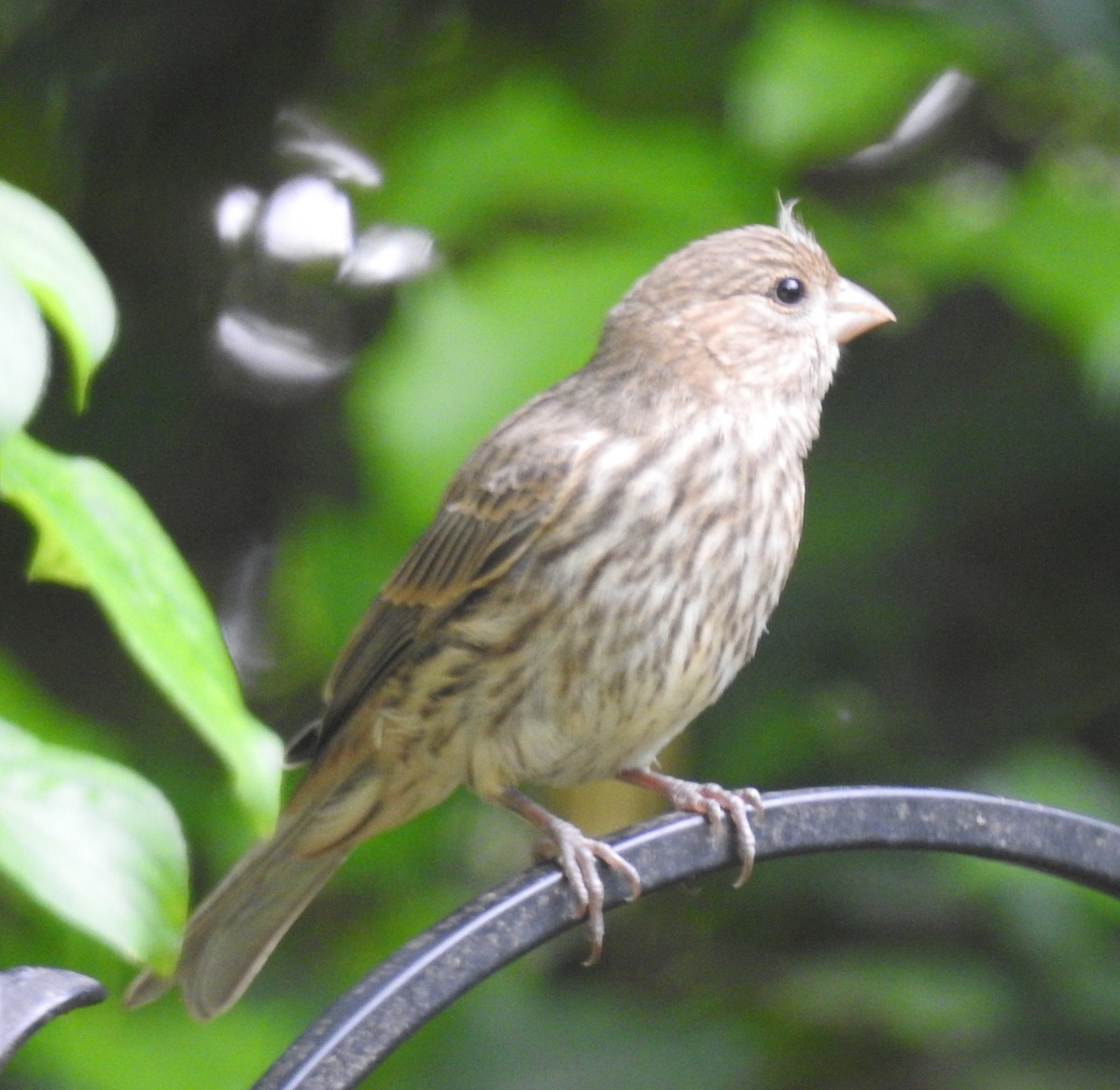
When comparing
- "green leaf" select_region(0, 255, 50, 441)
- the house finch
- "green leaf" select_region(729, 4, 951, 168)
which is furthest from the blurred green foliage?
"green leaf" select_region(0, 255, 50, 441)

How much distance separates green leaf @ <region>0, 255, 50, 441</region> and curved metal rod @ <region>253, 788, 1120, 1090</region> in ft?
2.25

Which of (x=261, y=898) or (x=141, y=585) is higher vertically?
(x=141, y=585)

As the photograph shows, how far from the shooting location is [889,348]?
3.40 m

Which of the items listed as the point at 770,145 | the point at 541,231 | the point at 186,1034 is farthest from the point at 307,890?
the point at 770,145

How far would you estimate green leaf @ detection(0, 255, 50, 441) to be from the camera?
105cm

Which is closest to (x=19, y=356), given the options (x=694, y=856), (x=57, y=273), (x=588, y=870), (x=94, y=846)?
(x=57, y=273)

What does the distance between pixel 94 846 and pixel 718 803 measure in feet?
4.50

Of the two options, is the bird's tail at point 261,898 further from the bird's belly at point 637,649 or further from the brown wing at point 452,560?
the bird's belly at point 637,649

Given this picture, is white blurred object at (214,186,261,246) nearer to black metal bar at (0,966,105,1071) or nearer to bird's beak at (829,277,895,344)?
bird's beak at (829,277,895,344)

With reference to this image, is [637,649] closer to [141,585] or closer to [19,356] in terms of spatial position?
[141,585]

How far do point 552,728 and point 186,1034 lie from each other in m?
0.83

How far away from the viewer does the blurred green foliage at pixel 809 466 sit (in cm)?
292

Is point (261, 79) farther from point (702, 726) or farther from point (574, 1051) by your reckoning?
point (574, 1051)

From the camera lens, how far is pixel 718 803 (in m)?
2.41
